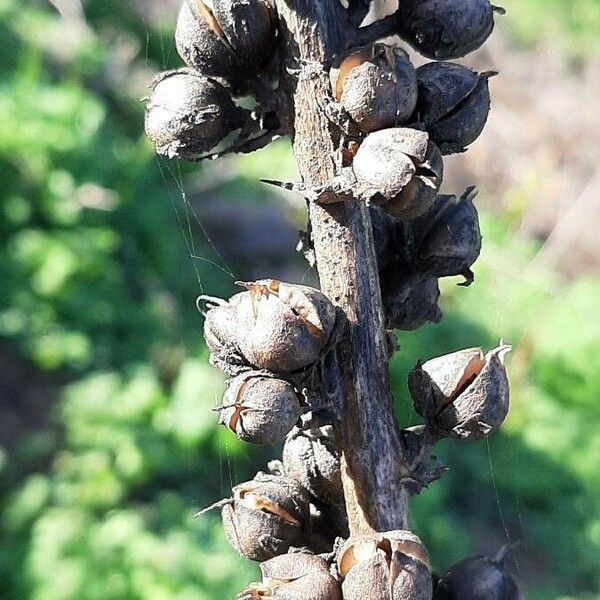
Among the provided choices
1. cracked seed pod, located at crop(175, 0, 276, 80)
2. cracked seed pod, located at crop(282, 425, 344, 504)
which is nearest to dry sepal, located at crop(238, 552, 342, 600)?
cracked seed pod, located at crop(282, 425, 344, 504)

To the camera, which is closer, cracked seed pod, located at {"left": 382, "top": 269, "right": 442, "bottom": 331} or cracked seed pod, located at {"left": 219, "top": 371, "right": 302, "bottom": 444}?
cracked seed pod, located at {"left": 219, "top": 371, "right": 302, "bottom": 444}

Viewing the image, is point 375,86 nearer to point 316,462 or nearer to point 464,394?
point 464,394

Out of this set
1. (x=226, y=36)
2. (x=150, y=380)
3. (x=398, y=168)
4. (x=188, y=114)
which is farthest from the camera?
(x=150, y=380)

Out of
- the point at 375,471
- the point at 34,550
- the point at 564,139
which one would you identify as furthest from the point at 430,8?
the point at 564,139

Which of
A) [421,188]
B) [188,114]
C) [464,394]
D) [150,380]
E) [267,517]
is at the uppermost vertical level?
[188,114]

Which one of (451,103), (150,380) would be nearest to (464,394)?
(451,103)

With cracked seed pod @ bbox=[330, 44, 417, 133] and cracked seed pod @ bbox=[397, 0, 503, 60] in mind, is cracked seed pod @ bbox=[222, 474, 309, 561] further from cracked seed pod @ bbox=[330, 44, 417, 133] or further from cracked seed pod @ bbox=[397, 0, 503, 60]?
cracked seed pod @ bbox=[397, 0, 503, 60]
